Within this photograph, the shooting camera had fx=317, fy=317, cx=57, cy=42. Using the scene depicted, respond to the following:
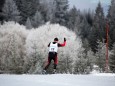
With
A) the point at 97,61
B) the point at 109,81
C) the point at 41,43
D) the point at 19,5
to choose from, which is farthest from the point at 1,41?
the point at 19,5

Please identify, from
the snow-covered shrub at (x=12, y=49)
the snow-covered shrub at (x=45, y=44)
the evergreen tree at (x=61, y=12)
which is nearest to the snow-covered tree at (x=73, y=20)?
the evergreen tree at (x=61, y=12)

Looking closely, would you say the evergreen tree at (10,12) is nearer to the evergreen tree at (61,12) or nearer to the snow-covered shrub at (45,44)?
the evergreen tree at (61,12)

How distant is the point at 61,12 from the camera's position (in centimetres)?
9175

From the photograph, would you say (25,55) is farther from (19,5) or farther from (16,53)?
(19,5)

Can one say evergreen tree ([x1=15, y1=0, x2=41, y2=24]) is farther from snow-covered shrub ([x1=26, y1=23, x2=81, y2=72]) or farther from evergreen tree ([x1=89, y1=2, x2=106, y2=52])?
snow-covered shrub ([x1=26, y1=23, x2=81, y2=72])

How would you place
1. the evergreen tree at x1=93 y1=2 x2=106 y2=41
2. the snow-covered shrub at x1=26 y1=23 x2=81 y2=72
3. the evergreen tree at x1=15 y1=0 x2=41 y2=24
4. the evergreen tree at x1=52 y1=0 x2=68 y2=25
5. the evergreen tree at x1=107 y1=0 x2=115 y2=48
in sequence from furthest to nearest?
the evergreen tree at x1=52 y1=0 x2=68 y2=25
the evergreen tree at x1=15 y1=0 x2=41 y2=24
the evergreen tree at x1=93 y1=2 x2=106 y2=41
the evergreen tree at x1=107 y1=0 x2=115 y2=48
the snow-covered shrub at x1=26 y1=23 x2=81 y2=72

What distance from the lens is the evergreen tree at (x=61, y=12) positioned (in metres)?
88.8

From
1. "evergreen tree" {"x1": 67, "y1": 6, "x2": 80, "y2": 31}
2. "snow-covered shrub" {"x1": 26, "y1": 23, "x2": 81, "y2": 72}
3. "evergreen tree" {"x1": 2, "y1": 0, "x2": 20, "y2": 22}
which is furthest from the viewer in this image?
"evergreen tree" {"x1": 67, "y1": 6, "x2": 80, "y2": 31}

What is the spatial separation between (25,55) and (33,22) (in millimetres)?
47334

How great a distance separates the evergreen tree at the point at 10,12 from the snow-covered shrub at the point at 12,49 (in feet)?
121

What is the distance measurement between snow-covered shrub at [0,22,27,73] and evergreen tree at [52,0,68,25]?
4859 cm

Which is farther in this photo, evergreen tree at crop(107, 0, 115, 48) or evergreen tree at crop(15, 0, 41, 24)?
evergreen tree at crop(15, 0, 41, 24)

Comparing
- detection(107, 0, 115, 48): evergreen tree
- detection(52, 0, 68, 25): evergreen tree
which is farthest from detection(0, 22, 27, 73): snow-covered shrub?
detection(52, 0, 68, 25): evergreen tree

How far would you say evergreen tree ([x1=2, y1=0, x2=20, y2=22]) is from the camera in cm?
7700
